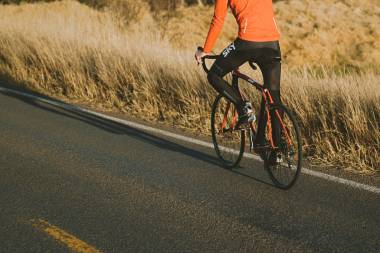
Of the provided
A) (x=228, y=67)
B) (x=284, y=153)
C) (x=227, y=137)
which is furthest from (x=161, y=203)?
(x=227, y=137)

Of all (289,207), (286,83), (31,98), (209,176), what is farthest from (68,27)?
(289,207)

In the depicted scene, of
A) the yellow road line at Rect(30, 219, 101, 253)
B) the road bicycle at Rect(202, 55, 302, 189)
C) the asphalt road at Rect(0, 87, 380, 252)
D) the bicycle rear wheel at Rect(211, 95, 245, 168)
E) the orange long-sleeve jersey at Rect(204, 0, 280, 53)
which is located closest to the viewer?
the yellow road line at Rect(30, 219, 101, 253)

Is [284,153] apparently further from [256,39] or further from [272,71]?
[256,39]

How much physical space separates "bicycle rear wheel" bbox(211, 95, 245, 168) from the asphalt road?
0.15m

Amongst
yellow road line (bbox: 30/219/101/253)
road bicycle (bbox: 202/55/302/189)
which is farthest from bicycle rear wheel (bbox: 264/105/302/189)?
yellow road line (bbox: 30/219/101/253)

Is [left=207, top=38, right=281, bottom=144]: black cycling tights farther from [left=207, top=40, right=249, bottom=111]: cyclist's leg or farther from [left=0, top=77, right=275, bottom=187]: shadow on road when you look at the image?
[left=0, top=77, right=275, bottom=187]: shadow on road

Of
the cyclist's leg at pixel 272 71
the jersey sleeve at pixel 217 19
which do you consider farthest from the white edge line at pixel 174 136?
the jersey sleeve at pixel 217 19

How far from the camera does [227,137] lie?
7.57m

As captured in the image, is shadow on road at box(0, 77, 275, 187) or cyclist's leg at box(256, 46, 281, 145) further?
shadow on road at box(0, 77, 275, 187)

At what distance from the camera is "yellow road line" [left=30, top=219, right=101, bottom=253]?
441 centimetres

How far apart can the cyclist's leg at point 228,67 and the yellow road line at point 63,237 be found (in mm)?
2368

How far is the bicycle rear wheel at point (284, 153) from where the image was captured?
5.89 metres

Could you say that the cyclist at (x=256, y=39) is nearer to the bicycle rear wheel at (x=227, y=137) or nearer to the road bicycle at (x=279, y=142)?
the road bicycle at (x=279, y=142)

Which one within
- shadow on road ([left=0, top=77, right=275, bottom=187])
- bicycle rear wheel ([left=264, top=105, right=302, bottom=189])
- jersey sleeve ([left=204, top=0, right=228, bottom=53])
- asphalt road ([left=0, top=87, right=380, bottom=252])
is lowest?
shadow on road ([left=0, top=77, right=275, bottom=187])
